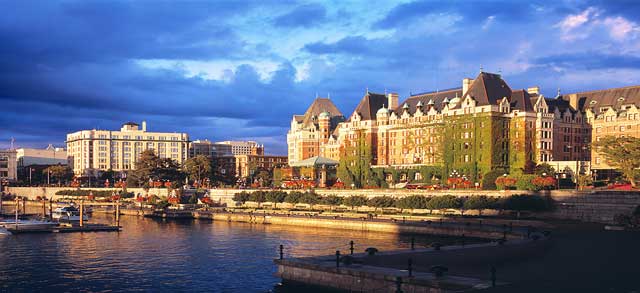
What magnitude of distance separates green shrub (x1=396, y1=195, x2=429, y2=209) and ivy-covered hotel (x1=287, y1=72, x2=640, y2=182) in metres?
23.6

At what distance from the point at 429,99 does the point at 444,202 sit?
183 feet

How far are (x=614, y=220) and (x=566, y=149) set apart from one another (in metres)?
63.4

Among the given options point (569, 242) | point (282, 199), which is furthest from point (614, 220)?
point (282, 199)

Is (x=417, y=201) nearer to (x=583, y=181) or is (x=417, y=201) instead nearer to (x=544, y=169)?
(x=544, y=169)

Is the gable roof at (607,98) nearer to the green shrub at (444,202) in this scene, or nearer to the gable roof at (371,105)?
the gable roof at (371,105)

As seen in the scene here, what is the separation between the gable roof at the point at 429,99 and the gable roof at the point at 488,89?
30.3ft

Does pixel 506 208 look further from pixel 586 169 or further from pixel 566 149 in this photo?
pixel 566 149

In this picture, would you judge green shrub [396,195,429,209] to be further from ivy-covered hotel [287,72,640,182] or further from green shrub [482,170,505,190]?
ivy-covered hotel [287,72,640,182]

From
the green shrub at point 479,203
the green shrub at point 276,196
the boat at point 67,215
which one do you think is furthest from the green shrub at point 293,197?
the green shrub at point 479,203

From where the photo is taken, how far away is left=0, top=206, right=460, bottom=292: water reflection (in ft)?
167

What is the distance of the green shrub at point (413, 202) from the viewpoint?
109312 mm

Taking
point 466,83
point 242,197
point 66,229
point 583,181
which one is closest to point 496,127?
point 466,83

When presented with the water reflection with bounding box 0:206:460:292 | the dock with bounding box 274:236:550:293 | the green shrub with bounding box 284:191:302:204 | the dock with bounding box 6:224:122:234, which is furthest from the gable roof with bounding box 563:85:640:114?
the dock with bounding box 6:224:122:234

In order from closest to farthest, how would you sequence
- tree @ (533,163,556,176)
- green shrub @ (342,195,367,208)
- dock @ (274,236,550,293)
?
dock @ (274,236,550,293) < tree @ (533,163,556,176) < green shrub @ (342,195,367,208)
